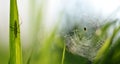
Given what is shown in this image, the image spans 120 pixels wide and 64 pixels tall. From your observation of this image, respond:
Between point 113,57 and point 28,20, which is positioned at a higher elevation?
point 28,20

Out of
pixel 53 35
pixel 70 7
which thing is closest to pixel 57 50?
pixel 53 35

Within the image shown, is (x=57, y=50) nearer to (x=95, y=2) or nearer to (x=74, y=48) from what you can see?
(x=74, y=48)

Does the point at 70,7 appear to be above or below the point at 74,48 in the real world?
above

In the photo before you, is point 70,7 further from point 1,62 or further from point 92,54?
point 1,62

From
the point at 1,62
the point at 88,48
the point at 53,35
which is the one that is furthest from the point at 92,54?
the point at 1,62

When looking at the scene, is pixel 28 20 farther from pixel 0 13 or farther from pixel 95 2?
pixel 95 2

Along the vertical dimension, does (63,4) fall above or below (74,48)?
above
